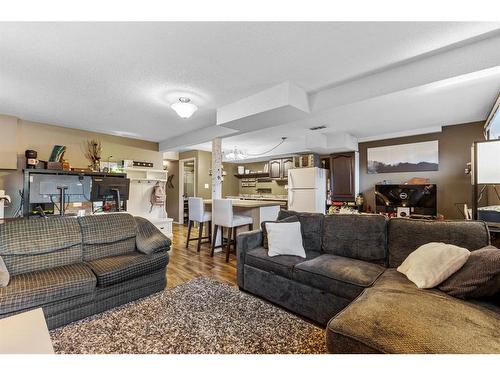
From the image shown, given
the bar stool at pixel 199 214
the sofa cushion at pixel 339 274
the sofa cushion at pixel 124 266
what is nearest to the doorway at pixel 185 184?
the bar stool at pixel 199 214

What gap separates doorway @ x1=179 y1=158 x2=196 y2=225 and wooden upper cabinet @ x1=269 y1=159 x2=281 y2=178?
2.35m

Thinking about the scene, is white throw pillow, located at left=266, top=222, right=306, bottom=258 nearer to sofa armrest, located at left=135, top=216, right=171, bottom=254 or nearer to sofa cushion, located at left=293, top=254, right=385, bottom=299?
sofa cushion, located at left=293, top=254, right=385, bottom=299

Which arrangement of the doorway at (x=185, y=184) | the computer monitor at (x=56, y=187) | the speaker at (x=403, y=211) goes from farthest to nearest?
the doorway at (x=185, y=184) < the speaker at (x=403, y=211) < the computer monitor at (x=56, y=187)

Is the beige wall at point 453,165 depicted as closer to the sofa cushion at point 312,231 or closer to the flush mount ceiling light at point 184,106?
the sofa cushion at point 312,231

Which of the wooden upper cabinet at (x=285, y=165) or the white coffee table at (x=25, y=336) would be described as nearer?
the white coffee table at (x=25, y=336)

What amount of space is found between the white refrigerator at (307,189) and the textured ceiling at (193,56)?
292cm

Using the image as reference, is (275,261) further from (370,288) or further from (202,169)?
(202,169)

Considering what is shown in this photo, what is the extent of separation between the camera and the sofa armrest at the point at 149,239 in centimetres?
252

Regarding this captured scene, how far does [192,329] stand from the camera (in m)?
1.83

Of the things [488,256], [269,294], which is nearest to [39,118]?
[269,294]

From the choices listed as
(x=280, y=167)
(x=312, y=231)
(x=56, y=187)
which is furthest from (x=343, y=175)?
(x=56, y=187)

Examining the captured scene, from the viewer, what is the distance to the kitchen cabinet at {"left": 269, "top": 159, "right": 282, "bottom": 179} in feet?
22.9

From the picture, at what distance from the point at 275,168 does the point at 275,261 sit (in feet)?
16.4
